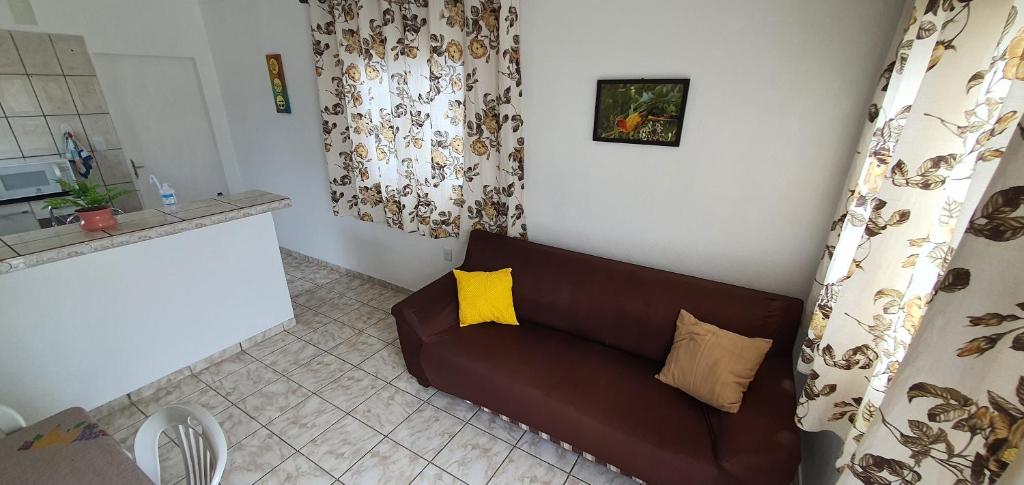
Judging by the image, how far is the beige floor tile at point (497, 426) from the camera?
2.03 metres

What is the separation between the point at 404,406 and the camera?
222 cm

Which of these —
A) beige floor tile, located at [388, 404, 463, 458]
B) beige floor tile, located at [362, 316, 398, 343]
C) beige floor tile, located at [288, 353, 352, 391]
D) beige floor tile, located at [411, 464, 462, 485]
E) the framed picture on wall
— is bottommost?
beige floor tile, located at [411, 464, 462, 485]

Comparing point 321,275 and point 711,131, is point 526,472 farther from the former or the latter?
point 321,275

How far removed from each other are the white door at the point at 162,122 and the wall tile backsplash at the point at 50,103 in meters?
0.14

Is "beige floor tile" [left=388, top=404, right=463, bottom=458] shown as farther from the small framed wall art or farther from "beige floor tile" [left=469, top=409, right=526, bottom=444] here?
the small framed wall art

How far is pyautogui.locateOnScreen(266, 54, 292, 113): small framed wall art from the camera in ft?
11.3

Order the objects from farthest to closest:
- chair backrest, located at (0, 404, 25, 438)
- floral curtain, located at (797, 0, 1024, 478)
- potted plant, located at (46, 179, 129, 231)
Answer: potted plant, located at (46, 179, 129, 231), chair backrest, located at (0, 404, 25, 438), floral curtain, located at (797, 0, 1024, 478)

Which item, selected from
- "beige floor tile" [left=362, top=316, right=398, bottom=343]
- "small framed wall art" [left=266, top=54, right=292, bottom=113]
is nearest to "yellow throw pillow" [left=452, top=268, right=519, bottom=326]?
"beige floor tile" [left=362, top=316, right=398, bottom=343]

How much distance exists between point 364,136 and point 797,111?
281 centimetres

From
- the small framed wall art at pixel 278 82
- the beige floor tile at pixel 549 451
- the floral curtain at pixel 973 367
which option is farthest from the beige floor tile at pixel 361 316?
the floral curtain at pixel 973 367

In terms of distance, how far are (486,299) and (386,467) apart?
38.8 inches

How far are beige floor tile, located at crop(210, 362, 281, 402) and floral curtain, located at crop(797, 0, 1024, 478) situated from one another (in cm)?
280

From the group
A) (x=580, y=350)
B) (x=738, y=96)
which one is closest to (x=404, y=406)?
(x=580, y=350)

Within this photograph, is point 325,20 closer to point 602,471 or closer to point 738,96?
point 738,96
